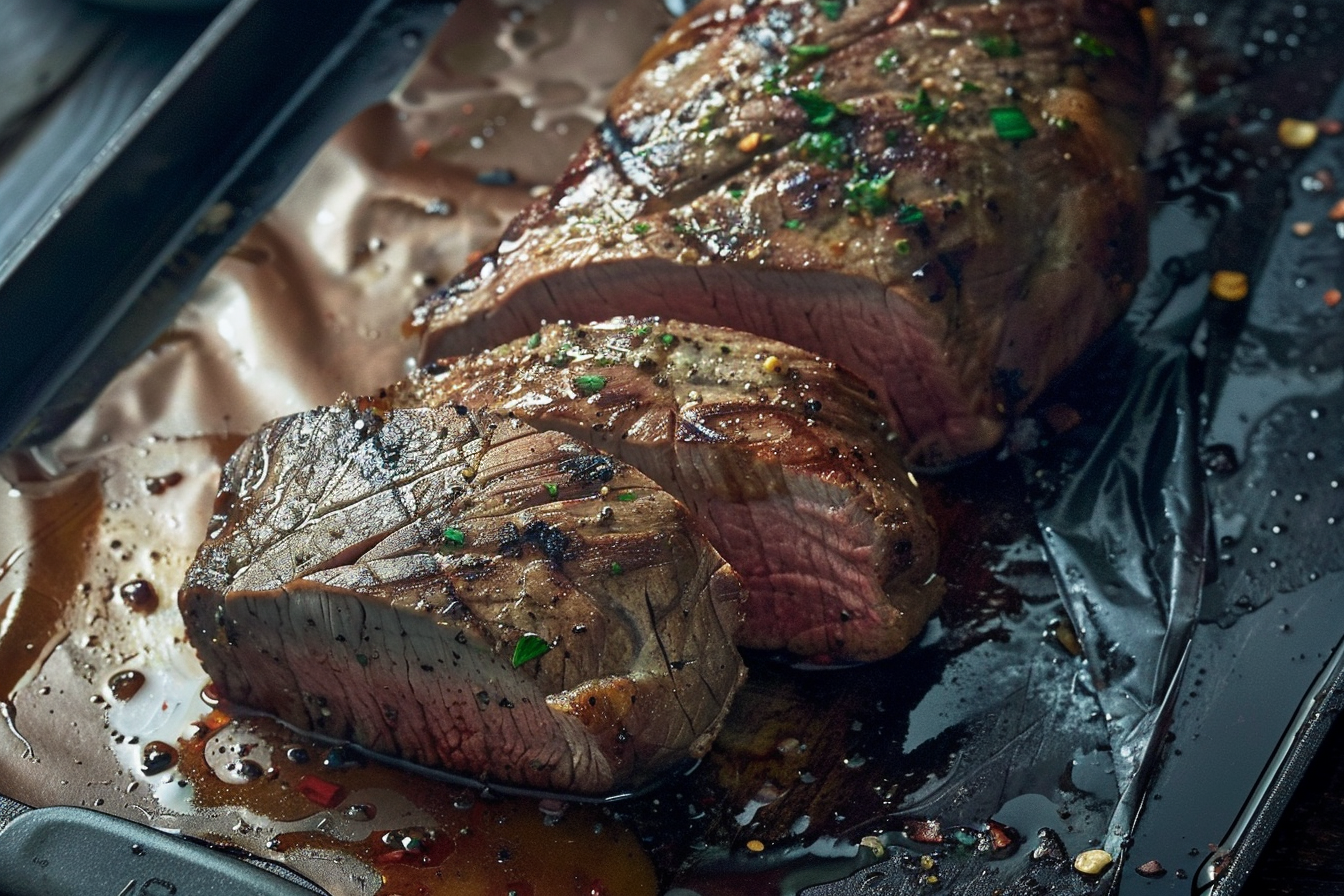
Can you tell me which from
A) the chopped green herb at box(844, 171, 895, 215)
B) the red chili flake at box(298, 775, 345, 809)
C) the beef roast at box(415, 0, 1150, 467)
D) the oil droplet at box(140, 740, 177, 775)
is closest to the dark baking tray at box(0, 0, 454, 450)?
the beef roast at box(415, 0, 1150, 467)

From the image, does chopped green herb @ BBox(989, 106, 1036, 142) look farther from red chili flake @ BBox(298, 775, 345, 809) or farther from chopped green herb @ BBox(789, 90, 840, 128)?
red chili flake @ BBox(298, 775, 345, 809)

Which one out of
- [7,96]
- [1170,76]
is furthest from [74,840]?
[1170,76]

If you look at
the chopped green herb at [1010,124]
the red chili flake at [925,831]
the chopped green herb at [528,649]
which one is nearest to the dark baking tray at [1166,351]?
the red chili flake at [925,831]

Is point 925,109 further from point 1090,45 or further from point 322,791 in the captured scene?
point 322,791

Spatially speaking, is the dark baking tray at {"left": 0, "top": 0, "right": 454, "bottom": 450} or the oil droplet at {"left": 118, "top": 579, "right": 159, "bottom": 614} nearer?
the oil droplet at {"left": 118, "top": 579, "right": 159, "bottom": 614}

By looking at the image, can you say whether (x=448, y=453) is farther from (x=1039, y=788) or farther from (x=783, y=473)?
(x=1039, y=788)

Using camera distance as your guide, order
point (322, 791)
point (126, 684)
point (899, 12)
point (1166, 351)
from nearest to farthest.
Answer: point (322, 791)
point (126, 684)
point (899, 12)
point (1166, 351)

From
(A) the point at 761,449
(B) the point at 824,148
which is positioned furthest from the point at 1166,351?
(A) the point at 761,449
